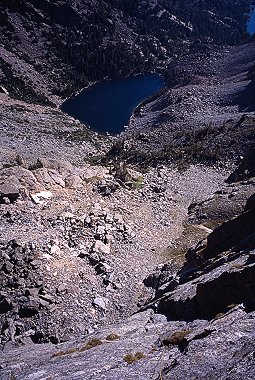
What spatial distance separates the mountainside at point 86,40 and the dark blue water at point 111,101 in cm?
340

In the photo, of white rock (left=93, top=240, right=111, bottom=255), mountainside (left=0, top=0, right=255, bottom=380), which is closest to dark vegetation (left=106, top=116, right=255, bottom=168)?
mountainside (left=0, top=0, right=255, bottom=380)

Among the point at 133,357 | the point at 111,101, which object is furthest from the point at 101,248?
the point at 111,101

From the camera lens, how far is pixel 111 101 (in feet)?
293

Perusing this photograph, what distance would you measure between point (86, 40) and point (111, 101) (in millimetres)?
34591

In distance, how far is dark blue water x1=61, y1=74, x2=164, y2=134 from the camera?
252 feet

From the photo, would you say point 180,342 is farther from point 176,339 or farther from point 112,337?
point 112,337

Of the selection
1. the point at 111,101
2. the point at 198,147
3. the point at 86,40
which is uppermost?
the point at 86,40

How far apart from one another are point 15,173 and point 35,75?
67670 millimetres

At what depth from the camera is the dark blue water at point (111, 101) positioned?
76750 mm

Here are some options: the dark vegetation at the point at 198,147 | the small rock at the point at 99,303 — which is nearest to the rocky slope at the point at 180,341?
the small rock at the point at 99,303

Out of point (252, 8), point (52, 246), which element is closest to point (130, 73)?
point (52, 246)

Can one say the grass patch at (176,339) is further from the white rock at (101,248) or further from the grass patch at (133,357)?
the white rock at (101,248)

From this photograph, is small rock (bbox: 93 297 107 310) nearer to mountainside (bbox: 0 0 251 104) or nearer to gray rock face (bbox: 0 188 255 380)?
gray rock face (bbox: 0 188 255 380)

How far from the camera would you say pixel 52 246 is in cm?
2464
